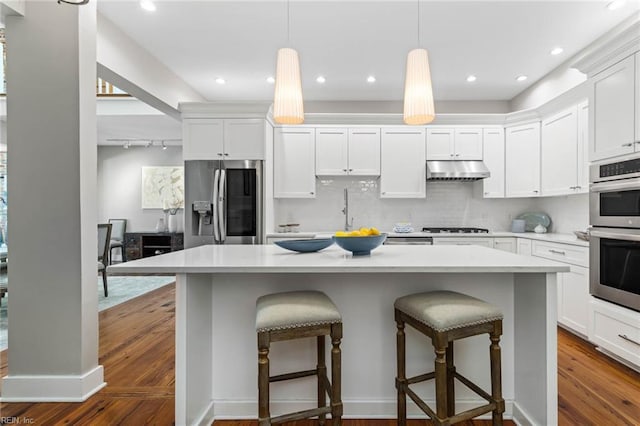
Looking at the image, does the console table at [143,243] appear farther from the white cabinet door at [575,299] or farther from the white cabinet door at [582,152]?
the white cabinet door at [582,152]

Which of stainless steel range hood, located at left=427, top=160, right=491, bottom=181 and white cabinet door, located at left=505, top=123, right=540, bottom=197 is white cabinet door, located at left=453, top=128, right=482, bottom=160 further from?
white cabinet door, located at left=505, top=123, right=540, bottom=197

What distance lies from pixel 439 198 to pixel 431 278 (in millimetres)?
3258

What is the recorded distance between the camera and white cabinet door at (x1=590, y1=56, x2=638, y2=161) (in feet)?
7.84

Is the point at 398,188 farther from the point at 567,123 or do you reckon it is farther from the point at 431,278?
the point at 431,278

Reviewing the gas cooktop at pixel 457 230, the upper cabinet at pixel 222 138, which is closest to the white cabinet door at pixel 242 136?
the upper cabinet at pixel 222 138

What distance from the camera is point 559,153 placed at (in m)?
3.77

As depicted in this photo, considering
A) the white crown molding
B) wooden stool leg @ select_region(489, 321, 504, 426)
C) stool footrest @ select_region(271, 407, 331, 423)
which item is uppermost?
the white crown molding

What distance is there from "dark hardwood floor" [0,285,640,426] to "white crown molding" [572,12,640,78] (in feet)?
7.45

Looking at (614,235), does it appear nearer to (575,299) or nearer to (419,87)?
(575,299)

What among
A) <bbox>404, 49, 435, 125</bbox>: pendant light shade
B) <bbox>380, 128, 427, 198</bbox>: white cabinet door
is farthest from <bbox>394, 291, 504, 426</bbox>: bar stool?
<bbox>380, 128, 427, 198</bbox>: white cabinet door

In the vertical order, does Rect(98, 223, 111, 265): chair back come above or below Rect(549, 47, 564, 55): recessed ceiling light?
below

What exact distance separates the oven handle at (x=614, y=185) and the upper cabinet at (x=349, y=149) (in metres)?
2.42

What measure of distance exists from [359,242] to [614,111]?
228cm

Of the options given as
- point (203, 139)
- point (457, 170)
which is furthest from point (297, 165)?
point (457, 170)
